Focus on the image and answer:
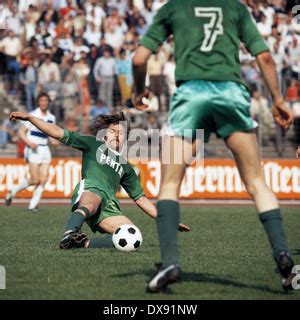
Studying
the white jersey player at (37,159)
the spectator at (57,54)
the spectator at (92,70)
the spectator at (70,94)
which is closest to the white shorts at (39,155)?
the white jersey player at (37,159)

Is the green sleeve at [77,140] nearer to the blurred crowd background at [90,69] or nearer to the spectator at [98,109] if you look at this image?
the blurred crowd background at [90,69]

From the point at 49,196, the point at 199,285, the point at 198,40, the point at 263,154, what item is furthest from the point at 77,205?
the point at 263,154

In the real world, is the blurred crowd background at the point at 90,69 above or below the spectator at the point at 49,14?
below

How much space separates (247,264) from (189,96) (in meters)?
2.63

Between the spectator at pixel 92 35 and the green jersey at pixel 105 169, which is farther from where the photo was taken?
the spectator at pixel 92 35

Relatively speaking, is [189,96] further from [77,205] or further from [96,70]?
[96,70]

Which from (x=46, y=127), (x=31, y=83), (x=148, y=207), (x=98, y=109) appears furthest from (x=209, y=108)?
(x=31, y=83)

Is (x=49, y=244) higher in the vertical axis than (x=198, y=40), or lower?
lower

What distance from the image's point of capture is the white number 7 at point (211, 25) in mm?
6992

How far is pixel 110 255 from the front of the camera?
32.0ft

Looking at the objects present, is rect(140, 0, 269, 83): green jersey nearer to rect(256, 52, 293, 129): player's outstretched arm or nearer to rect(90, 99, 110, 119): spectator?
rect(256, 52, 293, 129): player's outstretched arm

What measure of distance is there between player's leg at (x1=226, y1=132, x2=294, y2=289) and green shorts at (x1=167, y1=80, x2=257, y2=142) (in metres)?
0.10

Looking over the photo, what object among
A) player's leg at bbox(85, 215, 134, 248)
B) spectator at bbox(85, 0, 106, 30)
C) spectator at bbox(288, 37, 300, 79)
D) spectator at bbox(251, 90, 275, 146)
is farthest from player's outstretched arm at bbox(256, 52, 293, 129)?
spectator at bbox(85, 0, 106, 30)

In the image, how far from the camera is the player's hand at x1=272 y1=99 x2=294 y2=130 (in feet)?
22.9
